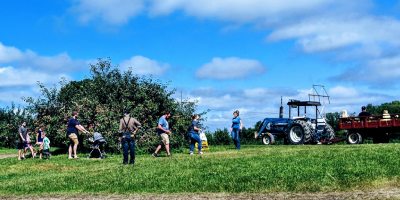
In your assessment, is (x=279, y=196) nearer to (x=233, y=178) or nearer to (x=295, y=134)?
(x=233, y=178)

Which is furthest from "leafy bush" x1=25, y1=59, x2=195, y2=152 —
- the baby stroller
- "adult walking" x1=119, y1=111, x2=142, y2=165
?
"adult walking" x1=119, y1=111, x2=142, y2=165

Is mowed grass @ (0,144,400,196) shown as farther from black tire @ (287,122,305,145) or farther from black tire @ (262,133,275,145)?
black tire @ (262,133,275,145)

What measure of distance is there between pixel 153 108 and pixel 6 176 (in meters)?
11.9

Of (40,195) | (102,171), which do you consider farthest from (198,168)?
(40,195)

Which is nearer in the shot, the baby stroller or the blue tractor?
the baby stroller

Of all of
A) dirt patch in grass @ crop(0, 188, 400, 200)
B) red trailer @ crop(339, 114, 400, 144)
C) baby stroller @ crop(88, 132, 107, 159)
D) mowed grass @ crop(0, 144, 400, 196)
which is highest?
red trailer @ crop(339, 114, 400, 144)

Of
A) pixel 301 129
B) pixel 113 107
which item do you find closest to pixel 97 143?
pixel 113 107

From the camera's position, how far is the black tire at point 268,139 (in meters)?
35.0

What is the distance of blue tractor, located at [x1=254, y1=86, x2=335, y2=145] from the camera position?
3247 centimetres

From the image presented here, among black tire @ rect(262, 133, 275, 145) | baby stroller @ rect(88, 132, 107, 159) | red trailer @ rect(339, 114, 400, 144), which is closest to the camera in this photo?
baby stroller @ rect(88, 132, 107, 159)

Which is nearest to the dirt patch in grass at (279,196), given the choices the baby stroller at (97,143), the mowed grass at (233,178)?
the mowed grass at (233,178)

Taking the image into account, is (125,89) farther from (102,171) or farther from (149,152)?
(102,171)

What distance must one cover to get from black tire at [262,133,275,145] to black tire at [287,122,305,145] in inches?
83.6

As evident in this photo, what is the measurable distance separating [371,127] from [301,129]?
3742 millimetres
